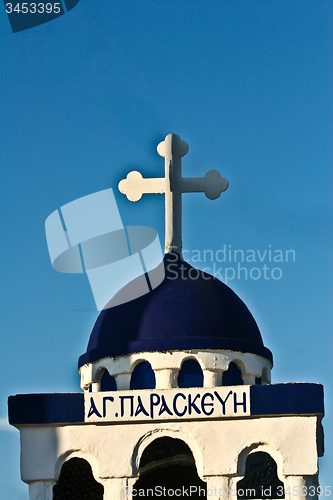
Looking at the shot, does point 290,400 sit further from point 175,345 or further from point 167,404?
point 175,345

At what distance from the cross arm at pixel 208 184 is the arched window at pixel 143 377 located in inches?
201

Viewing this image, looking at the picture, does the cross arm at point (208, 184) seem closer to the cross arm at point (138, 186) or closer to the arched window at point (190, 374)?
the cross arm at point (138, 186)

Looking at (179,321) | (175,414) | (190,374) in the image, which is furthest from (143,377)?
(175,414)

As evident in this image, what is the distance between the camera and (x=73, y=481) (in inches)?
596

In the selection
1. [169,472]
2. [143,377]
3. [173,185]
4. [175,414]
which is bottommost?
[169,472]

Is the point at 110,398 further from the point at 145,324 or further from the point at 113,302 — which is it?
the point at 113,302

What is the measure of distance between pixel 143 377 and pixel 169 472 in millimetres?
2832

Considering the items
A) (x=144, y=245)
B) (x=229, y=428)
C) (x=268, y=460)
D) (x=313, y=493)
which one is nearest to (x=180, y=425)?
(x=229, y=428)

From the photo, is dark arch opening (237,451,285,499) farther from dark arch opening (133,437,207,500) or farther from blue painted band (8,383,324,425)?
dark arch opening (133,437,207,500)

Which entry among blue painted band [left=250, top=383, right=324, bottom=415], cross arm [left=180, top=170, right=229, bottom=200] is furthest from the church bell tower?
cross arm [left=180, top=170, right=229, bottom=200]

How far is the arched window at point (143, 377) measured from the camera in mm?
15938

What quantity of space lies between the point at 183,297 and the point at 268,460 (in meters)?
4.04

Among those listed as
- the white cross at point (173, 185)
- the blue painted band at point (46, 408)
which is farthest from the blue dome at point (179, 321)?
the blue painted band at point (46, 408)

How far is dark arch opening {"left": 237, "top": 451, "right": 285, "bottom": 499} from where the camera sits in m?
14.5
